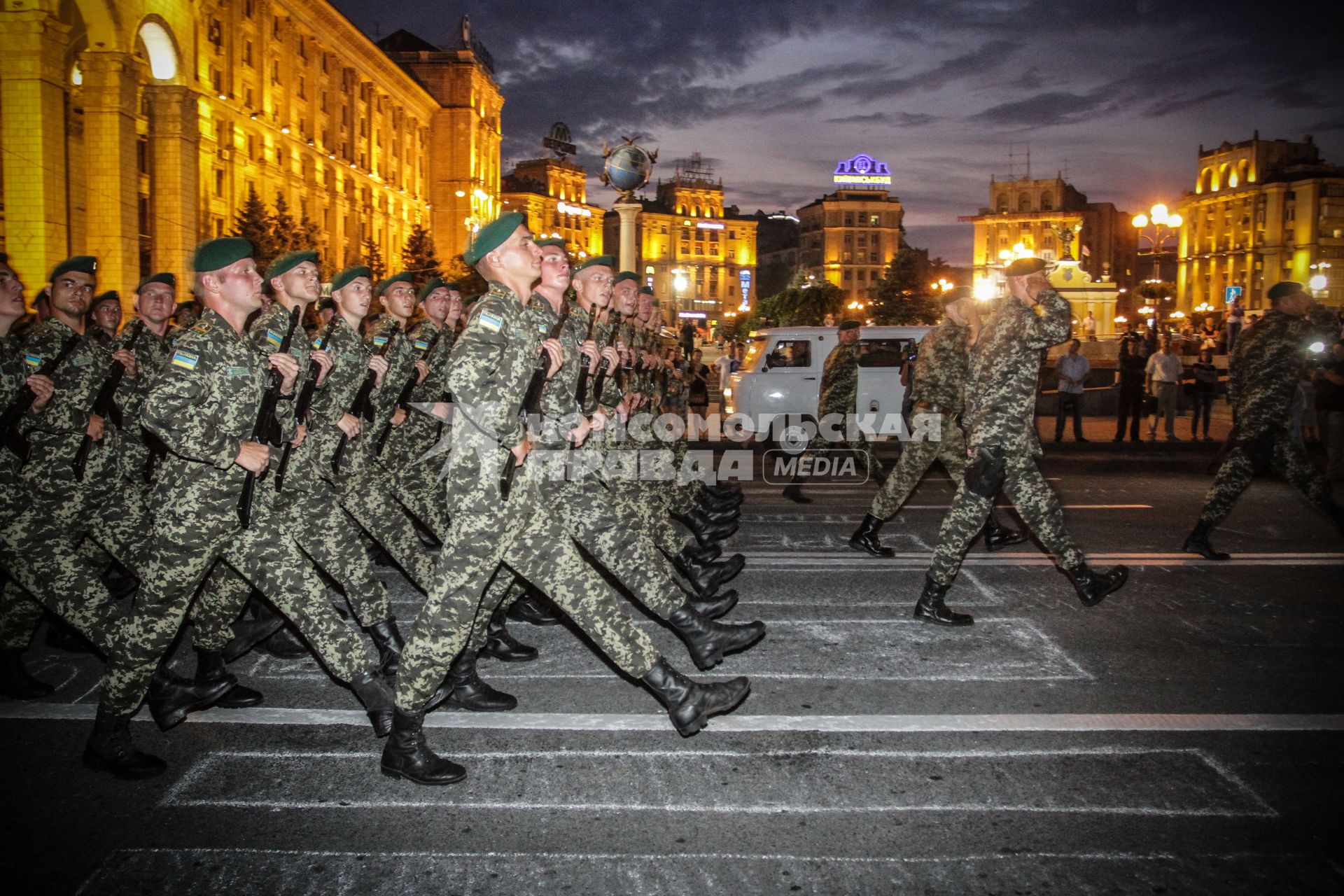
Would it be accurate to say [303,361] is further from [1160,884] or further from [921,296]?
[921,296]

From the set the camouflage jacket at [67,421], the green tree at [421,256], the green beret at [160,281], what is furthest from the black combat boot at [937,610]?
the green tree at [421,256]

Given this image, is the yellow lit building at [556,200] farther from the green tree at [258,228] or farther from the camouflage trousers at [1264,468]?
the camouflage trousers at [1264,468]

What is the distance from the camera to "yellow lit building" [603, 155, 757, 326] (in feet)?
477

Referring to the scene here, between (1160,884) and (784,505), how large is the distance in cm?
734

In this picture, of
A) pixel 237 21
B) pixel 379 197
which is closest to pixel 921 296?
pixel 379 197

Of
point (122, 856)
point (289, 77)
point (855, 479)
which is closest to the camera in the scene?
point (122, 856)

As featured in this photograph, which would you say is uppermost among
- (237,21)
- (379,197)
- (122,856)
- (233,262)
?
(237,21)

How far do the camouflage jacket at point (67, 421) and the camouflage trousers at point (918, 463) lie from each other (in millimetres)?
5421

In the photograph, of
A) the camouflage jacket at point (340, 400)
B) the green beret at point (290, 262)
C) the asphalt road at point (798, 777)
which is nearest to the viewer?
the asphalt road at point (798, 777)

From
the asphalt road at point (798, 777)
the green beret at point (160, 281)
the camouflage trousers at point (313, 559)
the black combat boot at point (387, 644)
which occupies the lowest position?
the asphalt road at point (798, 777)

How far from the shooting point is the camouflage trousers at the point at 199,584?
3.79m

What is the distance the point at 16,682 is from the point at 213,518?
5.63 feet

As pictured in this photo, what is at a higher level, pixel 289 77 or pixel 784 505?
pixel 289 77

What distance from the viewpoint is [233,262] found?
4.02 m
